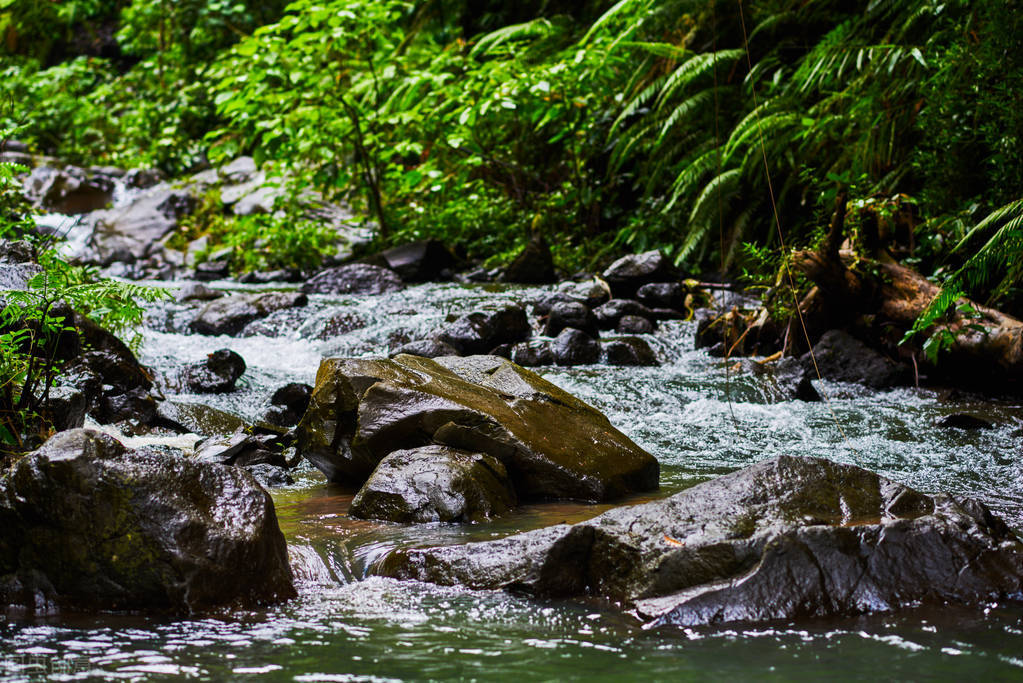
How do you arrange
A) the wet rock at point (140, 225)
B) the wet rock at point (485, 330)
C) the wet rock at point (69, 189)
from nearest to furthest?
1. the wet rock at point (485, 330)
2. the wet rock at point (140, 225)
3. the wet rock at point (69, 189)

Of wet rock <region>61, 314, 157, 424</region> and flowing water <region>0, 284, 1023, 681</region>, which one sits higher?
wet rock <region>61, 314, 157, 424</region>

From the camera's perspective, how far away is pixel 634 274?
9.02m

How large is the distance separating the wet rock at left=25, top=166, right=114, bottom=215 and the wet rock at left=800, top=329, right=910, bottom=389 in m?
12.7

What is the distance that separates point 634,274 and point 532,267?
61.4 inches

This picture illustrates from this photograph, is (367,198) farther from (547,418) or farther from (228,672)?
(228,672)

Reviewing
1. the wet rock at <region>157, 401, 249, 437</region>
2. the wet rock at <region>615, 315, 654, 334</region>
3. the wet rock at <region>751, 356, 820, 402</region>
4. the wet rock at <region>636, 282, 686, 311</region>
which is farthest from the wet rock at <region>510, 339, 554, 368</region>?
the wet rock at <region>157, 401, 249, 437</region>

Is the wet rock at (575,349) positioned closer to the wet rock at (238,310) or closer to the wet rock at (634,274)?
the wet rock at (634,274)

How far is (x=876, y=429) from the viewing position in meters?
5.11

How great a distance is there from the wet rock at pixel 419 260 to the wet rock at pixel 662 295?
306 centimetres

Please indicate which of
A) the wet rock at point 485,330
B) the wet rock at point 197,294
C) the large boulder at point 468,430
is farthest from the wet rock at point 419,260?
the large boulder at point 468,430

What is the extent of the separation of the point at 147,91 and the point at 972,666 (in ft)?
63.1

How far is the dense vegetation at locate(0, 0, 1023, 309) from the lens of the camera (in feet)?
21.3

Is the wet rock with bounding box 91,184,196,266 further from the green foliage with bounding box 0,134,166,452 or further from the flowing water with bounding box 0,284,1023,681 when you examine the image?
the flowing water with bounding box 0,284,1023,681

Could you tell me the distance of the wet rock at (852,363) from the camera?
6312 mm
